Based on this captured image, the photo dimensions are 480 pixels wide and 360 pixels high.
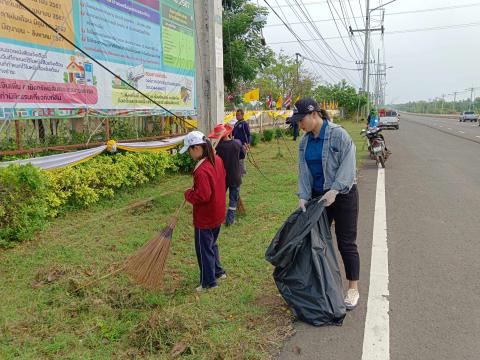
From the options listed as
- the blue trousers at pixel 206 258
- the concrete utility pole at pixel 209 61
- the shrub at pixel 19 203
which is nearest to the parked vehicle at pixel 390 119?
the concrete utility pole at pixel 209 61

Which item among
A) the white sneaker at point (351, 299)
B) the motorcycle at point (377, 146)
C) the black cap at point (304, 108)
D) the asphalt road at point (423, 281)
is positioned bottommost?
the asphalt road at point (423, 281)

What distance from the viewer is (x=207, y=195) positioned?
3.69 m

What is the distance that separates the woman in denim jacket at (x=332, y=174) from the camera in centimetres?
327

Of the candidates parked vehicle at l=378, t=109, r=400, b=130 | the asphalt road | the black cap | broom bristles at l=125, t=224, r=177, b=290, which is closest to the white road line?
the asphalt road

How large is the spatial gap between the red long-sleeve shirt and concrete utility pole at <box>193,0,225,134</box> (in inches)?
176

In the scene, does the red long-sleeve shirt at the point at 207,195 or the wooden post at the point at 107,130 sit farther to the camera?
the wooden post at the point at 107,130

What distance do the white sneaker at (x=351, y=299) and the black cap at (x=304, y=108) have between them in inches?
58.4

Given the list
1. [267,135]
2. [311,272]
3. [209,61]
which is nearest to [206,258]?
[311,272]

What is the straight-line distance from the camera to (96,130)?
723 centimetres

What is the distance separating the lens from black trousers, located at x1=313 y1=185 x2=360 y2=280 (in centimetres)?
339

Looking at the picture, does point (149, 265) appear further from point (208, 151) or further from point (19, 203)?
point (19, 203)

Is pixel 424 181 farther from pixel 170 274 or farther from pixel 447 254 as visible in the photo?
pixel 170 274

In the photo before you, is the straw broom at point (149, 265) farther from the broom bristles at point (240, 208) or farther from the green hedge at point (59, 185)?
the broom bristles at point (240, 208)

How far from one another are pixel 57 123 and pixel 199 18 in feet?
10.2
